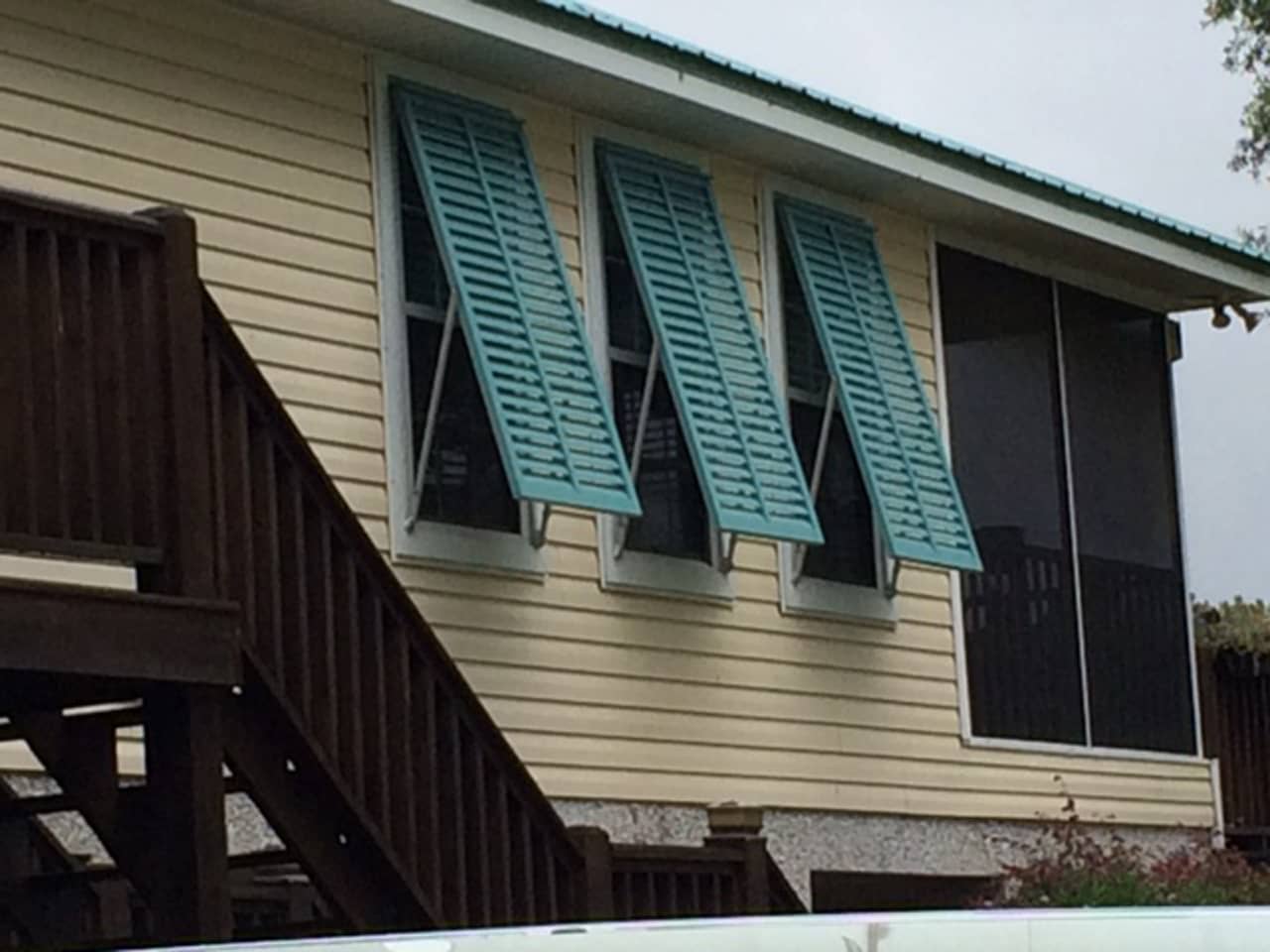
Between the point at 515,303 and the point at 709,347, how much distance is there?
145 cm

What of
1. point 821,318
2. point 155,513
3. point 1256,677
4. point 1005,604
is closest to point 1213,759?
point 1256,677

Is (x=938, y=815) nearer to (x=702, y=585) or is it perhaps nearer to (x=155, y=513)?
(x=702, y=585)

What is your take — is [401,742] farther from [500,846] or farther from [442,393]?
[442,393]

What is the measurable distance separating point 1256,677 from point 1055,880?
Answer: 4364 mm

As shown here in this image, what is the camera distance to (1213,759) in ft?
59.0

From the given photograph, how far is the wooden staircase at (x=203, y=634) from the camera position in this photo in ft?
26.3

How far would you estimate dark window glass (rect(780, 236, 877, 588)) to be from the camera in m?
14.7

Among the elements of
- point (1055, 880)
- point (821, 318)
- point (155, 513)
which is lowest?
point (1055, 880)

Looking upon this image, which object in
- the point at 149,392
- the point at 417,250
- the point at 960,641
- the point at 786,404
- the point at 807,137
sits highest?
the point at 807,137

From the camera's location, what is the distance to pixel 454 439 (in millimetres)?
12438

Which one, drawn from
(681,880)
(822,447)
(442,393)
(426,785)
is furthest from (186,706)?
(822,447)

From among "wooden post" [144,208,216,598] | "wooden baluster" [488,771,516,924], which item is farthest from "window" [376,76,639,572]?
"wooden post" [144,208,216,598]

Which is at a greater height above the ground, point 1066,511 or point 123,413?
point 1066,511

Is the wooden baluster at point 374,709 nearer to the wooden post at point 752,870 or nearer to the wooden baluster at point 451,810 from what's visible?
the wooden baluster at point 451,810
